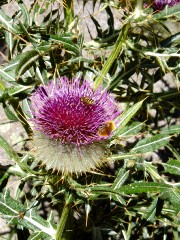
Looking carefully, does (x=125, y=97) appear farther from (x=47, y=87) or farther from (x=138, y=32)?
(x=47, y=87)

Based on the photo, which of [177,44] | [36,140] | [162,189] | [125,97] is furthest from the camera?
[125,97]

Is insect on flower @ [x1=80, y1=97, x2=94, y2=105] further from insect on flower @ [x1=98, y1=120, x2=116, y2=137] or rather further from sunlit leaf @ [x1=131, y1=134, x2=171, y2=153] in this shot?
sunlit leaf @ [x1=131, y1=134, x2=171, y2=153]

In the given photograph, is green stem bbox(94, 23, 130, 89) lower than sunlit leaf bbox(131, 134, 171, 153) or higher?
higher

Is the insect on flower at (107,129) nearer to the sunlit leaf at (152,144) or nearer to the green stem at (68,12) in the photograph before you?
the sunlit leaf at (152,144)

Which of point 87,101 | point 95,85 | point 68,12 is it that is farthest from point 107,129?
point 68,12

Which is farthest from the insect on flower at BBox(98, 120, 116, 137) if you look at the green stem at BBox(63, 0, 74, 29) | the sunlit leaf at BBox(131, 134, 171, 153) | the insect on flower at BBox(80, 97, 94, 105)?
the green stem at BBox(63, 0, 74, 29)

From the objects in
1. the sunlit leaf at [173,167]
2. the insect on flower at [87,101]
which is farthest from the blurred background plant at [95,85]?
the insect on flower at [87,101]

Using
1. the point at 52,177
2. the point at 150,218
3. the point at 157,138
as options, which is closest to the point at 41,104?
the point at 52,177
